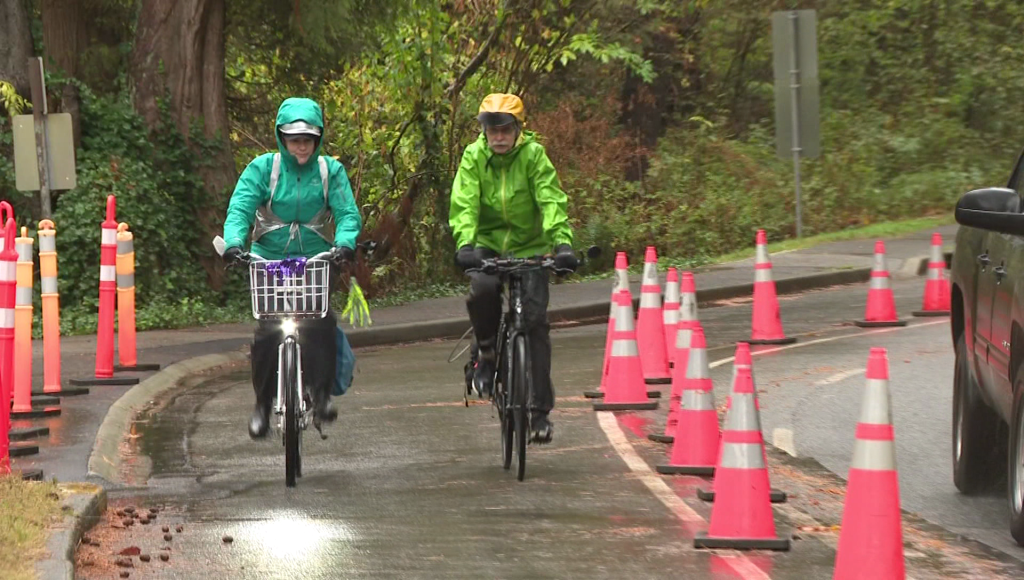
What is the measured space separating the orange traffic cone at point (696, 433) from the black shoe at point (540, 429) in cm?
66

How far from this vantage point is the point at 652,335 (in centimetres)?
1319

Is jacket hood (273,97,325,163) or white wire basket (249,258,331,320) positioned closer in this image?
white wire basket (249,258,331,320)

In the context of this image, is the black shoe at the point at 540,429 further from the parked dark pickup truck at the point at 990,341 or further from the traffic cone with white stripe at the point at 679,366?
the parked dark pickup truck at the point at 990,341

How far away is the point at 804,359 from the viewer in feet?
47.9

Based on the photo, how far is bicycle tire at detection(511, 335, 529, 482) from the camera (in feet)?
30.2

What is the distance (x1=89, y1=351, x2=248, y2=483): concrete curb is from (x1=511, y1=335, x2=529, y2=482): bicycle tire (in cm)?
224

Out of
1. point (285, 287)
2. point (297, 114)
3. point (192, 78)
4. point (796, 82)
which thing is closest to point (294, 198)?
point (297, 114)

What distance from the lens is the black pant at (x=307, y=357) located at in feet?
31.1

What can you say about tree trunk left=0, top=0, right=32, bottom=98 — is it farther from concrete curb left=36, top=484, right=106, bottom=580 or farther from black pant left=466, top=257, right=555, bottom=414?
concrete curb left=36, top=484, right=106, bottom=580

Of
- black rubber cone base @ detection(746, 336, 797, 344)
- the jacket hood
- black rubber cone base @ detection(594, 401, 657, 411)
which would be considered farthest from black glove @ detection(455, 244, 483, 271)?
black rubber cone base @ detection(746, 336, 797, 344)

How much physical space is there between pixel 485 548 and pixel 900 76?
2766 centimetres

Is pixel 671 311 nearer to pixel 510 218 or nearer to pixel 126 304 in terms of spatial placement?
pixel 510 218

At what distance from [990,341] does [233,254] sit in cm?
385

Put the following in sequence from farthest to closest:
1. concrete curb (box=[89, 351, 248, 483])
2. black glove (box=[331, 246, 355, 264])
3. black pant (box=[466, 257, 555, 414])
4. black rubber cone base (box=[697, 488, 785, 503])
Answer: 1. concrete curb (box=[89, 351, 248, 483])
2. black pant (box=[466, 257, 555, 414])
3. black glove (box=[331, 246, 355, 264])
4. black rubber cone base (box=[697, 488, 785, 503])
